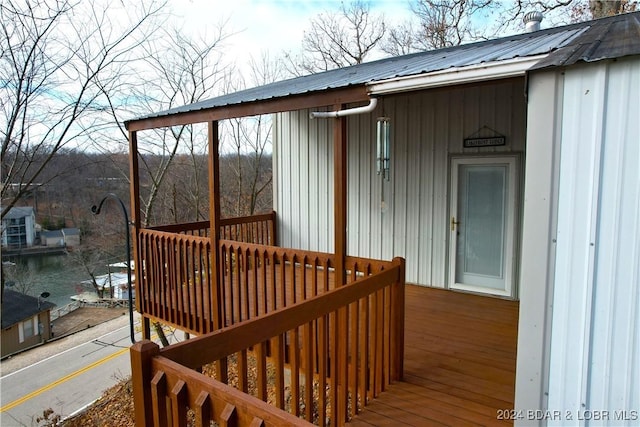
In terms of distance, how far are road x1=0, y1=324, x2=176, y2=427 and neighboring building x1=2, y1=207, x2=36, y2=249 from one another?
455 cm

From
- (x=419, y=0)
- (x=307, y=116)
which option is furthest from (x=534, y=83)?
(x=419, y=0)

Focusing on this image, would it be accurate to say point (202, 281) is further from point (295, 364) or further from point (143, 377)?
point (143, 377)

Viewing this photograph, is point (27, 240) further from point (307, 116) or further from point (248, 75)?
point (307, 116)

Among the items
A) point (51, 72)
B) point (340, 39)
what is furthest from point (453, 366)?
point (340, 39)

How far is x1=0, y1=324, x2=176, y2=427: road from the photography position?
10516 mm

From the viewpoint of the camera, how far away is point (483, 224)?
4.95 metres

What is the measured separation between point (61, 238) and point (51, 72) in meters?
12.6

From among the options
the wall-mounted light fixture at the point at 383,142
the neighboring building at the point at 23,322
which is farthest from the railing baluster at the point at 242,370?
the neighboring building at the point at 23,322

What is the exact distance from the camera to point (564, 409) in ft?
5.53

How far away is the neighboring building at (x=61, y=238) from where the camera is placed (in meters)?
16.0

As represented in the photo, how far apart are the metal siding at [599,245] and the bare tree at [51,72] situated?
949cm

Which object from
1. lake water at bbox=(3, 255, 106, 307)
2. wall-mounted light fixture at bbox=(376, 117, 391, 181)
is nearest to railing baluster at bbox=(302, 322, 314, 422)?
wall-mounted light fixture at bbox=(376, 117, 391, 181)

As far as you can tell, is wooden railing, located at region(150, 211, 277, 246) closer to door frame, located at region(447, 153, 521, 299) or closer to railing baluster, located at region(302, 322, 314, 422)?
door frame, located at region(447, 153, 521, 299)

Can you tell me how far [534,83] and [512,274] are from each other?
3668 millimetres
